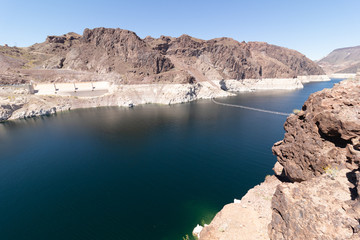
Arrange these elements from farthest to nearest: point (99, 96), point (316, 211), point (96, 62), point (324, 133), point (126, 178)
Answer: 1. point (96, 62)
2. point (99, 96)
3. point (126, 178)
4. point (324, 133)
5. point (316, 211)

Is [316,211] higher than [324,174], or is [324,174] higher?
[324,174]

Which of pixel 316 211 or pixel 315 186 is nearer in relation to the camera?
pixel 316 211

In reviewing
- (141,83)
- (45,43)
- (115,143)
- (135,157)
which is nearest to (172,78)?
(141,83)

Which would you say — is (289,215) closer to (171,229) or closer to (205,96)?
(171,229)

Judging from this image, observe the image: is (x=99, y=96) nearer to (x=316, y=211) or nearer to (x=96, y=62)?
(x=96, y=62)

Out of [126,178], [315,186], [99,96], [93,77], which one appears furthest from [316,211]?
[93,77]

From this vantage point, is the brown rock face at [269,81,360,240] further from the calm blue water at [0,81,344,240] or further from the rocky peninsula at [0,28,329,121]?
the rocky peninsula at [0,28,329,121]
